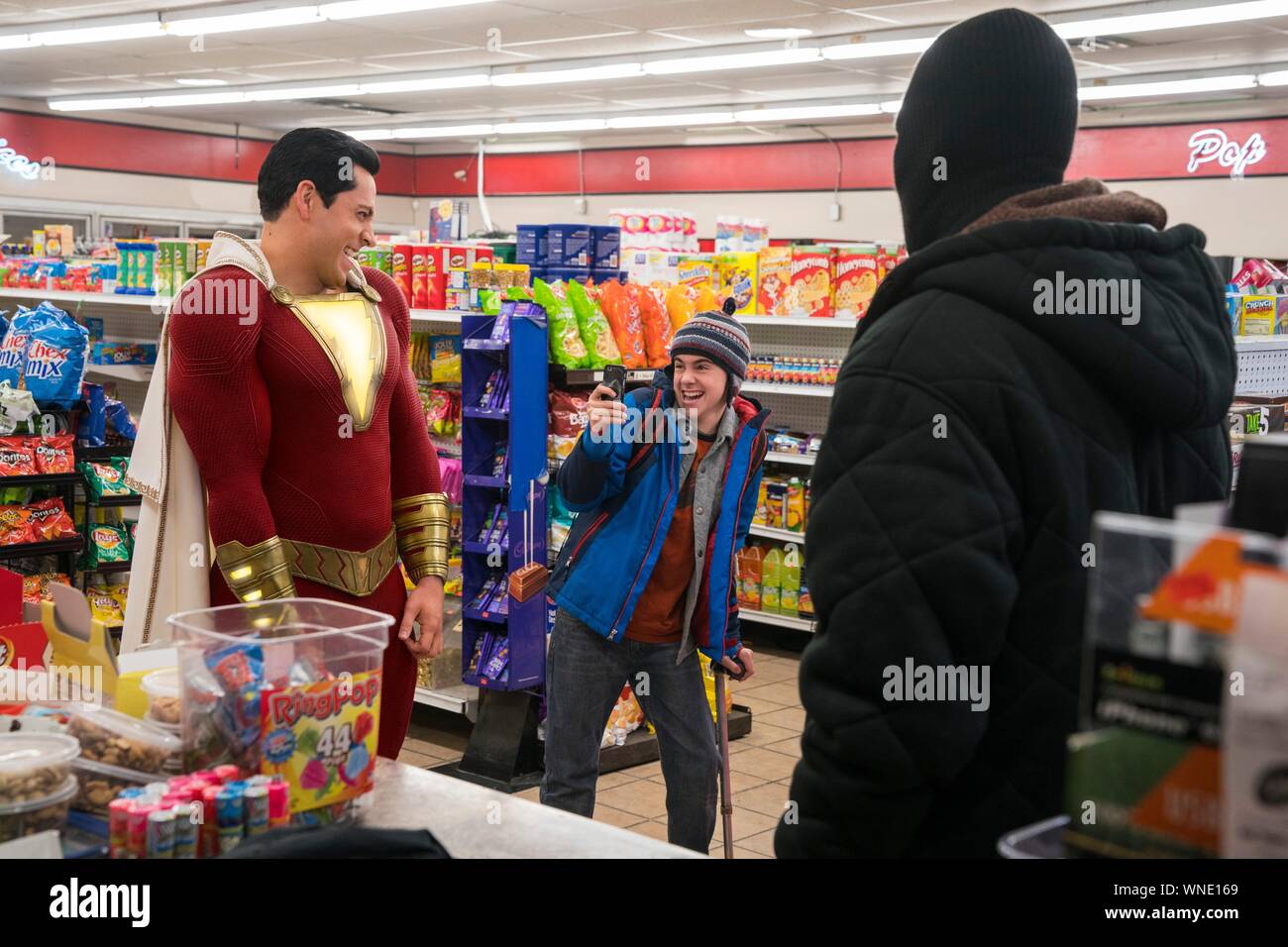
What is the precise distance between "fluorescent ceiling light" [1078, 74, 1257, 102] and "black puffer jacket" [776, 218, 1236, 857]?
11359 millimetres

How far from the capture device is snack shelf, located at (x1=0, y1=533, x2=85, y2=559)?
4.91 meters

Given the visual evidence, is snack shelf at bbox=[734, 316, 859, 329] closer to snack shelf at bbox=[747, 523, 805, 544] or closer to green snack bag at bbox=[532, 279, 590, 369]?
snack shelf at bbox=[747, 523, 805, 544]

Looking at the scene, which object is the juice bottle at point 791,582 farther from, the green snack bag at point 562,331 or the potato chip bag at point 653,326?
the green snack bag at point 562,331

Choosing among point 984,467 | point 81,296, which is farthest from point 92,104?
point 984,467

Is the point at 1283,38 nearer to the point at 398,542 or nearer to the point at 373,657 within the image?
the point at 398,542

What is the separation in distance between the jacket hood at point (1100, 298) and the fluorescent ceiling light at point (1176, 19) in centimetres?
785

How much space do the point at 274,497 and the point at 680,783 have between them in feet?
4.94

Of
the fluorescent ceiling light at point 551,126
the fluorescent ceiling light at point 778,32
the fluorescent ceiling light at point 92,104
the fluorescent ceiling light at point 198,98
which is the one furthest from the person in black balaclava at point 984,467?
the fluorescent ceiling light at point 92,104

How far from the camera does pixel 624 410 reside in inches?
141

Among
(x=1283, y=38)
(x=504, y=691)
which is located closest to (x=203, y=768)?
(x=504, y=691)

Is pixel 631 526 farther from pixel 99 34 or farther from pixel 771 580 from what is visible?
pixel 99 34

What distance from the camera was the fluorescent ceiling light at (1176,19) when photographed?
871 cm

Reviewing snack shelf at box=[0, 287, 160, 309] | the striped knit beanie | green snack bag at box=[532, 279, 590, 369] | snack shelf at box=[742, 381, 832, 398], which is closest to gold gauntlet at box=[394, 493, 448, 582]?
the striped knit beanie

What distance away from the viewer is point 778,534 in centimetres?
786
